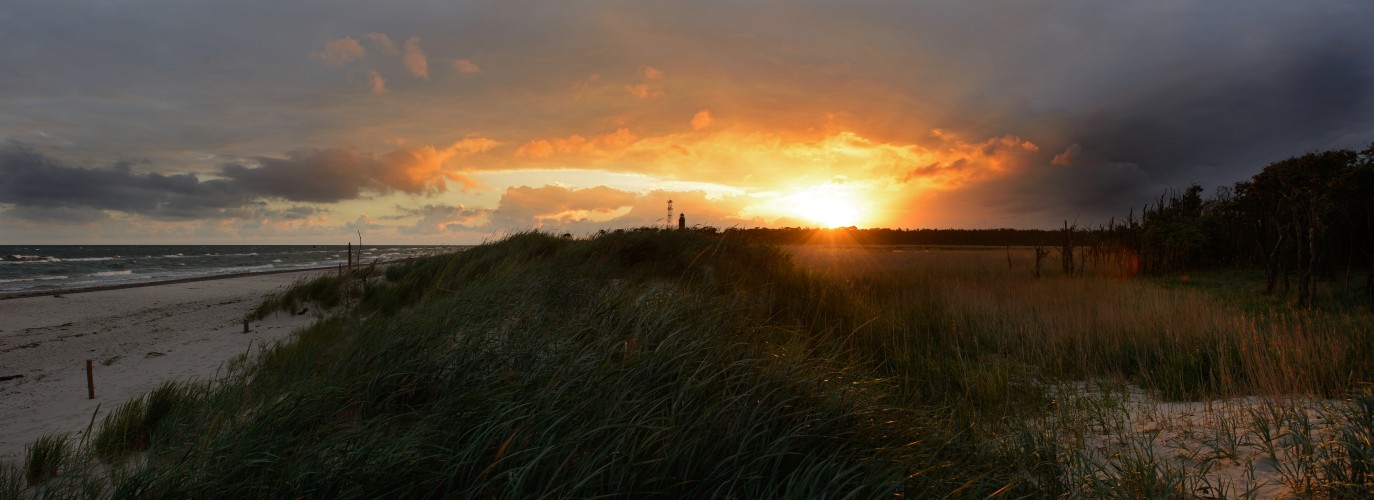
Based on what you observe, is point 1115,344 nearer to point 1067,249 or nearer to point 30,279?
point 1067,249

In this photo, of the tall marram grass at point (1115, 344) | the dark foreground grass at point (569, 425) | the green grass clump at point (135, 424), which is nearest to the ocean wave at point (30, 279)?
the green grass clump at point (135, 424)

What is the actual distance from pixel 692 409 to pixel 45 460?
5.74m

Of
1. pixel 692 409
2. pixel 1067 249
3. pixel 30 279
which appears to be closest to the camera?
pixel 692 409

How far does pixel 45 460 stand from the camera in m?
4.93

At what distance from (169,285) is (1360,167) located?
4626 cm

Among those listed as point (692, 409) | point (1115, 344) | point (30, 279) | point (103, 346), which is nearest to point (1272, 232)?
point (1115, 344)

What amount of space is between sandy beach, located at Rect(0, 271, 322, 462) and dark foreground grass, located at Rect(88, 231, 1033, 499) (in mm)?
3439

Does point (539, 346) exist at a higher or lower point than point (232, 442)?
higher

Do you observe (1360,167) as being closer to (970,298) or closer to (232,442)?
(970,298)

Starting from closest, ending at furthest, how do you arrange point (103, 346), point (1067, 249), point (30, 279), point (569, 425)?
1. point (569, 425)
2. point (103, 346)
3. point (1067, 249)
4. point (30, 279)

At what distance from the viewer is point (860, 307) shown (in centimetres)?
909

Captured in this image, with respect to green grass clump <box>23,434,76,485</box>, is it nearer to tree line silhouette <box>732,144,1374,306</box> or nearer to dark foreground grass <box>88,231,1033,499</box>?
dark foreground grass <box>88,231,1033,499</box>

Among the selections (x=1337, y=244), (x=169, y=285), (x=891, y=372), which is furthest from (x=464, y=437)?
(x=169, y=285)

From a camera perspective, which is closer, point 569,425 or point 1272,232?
point 569,425
